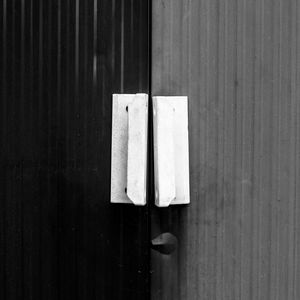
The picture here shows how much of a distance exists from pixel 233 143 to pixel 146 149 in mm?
201

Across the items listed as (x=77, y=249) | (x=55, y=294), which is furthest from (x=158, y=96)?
(x=55, y=294)

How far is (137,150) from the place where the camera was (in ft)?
2.88

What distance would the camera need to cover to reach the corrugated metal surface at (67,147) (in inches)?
37.2

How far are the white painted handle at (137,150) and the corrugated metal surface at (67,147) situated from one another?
0.23ft

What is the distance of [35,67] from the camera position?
966 mm

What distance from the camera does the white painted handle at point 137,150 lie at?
0.87m

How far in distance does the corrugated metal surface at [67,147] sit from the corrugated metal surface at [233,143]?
65 millimetres

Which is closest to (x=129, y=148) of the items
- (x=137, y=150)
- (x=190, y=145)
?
(x=137, y=150)

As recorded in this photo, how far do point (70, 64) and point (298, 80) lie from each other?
515 millimetres

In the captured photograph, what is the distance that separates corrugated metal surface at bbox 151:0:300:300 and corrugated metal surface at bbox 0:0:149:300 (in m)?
0.07

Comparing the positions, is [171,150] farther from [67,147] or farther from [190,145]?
[67,147]

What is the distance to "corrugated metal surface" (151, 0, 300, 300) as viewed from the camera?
3.09 feet

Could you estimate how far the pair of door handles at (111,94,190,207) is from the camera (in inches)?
34.3

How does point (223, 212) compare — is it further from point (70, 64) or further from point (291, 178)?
point (70, 64)
